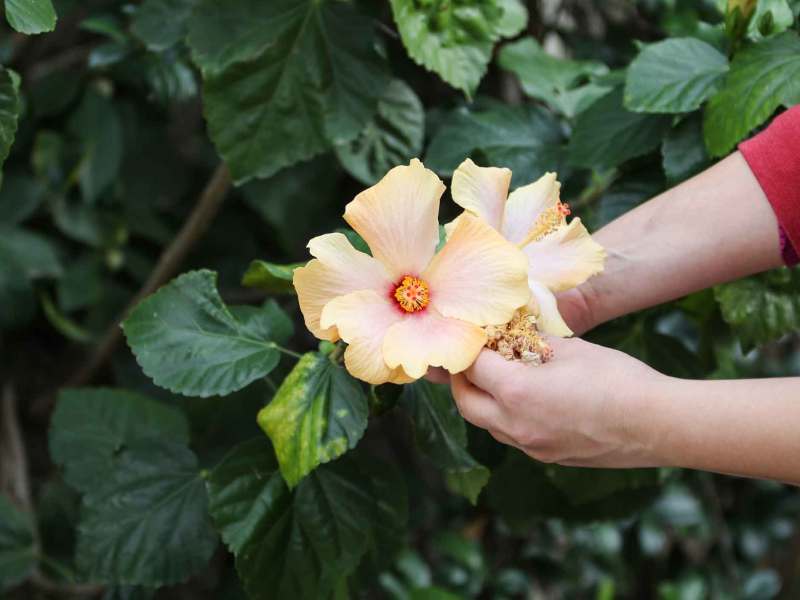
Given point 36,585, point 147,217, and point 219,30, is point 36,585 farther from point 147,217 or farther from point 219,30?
point 219,30

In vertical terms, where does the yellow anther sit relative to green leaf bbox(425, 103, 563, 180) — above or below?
above

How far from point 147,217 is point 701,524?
3.93 feet

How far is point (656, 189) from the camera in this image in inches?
38.0

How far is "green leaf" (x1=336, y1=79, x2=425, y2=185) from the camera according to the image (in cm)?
106

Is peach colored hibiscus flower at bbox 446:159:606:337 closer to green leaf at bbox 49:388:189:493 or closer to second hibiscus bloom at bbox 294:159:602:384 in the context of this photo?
second hibiscus bloom at bbox 294:159:602:384

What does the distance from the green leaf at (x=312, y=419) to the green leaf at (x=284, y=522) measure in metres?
0.08

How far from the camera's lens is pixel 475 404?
0.68 meters

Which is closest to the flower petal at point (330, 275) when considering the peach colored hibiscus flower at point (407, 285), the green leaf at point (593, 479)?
the peach colored hibiscus flower at point (407, 285)

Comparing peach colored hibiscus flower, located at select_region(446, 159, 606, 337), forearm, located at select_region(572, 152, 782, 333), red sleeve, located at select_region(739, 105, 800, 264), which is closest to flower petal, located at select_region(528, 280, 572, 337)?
peach colored hibiscus flower, located at select_region(446, 159, 606, 337)

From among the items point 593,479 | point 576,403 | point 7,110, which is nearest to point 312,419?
point 576,403

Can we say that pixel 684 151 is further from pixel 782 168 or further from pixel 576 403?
pixel 576 403

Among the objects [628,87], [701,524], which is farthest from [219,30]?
[701,524]

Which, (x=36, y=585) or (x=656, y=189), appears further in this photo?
(x=36, y=585)

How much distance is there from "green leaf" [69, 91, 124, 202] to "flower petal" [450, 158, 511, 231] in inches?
32.9
